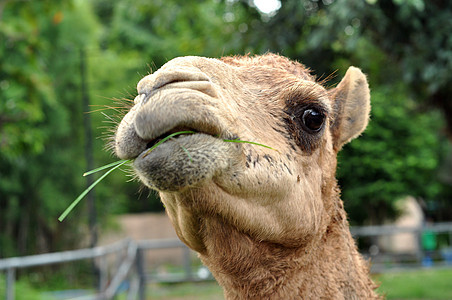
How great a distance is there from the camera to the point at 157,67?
3.61m

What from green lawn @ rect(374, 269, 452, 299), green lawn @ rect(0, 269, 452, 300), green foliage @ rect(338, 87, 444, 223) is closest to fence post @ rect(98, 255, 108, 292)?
green lawn @ rect(0, 269, 452, 300)

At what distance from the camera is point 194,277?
50.6ft

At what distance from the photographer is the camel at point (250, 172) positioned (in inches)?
77.3

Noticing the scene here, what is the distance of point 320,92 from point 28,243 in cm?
2526

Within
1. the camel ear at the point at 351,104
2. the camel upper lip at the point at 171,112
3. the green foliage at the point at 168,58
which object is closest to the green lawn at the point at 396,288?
the green foliage at the point at 168,58

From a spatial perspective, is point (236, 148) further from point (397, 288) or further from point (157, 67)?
point (397, 288)

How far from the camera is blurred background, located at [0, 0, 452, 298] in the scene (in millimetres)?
7949

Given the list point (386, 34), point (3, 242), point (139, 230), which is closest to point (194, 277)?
point (386, 34)

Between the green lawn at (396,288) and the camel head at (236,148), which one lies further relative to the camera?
the green lawn at (396,288)

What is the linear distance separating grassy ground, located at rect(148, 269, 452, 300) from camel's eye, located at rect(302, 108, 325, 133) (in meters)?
10.7

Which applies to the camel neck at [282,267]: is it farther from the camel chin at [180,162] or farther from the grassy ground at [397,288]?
the grassy ground at [397,288]

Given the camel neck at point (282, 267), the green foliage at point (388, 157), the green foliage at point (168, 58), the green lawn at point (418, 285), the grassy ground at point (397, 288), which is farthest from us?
the green foliage at point (388, 157)

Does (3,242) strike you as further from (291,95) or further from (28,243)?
(291,95)

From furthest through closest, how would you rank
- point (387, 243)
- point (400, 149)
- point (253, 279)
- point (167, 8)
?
point (387, 243) < point (400, 149) < point (167, 8) < point (253, 279)
